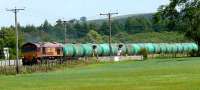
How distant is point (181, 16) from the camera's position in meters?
116

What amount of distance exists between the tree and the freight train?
909 cm

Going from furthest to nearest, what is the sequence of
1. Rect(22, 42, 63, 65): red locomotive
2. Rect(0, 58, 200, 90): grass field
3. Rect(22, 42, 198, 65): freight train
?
Rect(22, 42, 198, 65): freight train → Rect(22, 42, 63, 65): red locomotive → Rect(0, 58, 200, 90): grass field

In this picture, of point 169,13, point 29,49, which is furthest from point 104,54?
point 29,49

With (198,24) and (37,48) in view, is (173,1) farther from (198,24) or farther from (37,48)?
(37,48)

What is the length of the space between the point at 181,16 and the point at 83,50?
65.9 feet

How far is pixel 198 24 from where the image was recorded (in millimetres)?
113312

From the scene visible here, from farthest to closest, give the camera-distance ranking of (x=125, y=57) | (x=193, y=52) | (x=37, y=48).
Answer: (x=193, y=52), (x=125, y=57), (x=37, y=48)

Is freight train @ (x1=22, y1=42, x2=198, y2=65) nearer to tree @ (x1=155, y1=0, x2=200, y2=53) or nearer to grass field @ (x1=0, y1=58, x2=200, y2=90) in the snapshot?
tree @ (x1=155, y1=0, x2=200, y2=53)

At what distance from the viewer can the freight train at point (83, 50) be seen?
95.9m

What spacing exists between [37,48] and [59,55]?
6.81 meters

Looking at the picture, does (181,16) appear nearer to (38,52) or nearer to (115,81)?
(38,52)

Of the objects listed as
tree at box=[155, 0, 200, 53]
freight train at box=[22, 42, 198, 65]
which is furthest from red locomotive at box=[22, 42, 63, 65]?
tree at box=[155, 0, 200, 53]

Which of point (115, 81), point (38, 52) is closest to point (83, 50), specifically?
point (38, 52)

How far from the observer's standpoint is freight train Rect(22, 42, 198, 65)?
9588 cm
